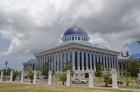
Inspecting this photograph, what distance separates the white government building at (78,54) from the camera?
338ft

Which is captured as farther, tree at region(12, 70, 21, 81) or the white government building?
the white government building

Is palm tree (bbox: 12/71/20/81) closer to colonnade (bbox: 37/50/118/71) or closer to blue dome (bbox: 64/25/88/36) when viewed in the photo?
colonnade (bbox: 37/50/118/71)

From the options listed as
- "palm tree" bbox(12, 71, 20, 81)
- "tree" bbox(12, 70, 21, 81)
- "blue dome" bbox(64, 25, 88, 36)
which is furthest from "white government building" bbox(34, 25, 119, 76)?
"palm tree" bbox(12, 71, 20, 81)

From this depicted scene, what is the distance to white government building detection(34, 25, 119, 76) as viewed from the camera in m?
103

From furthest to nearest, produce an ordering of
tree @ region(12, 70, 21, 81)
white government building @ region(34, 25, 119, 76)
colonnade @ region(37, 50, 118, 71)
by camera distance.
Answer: colonnade @ region(37, 50, 118, 71)
white government building @ region(34, 25, 119, 76)
tree @ region(12, 70, 21, 81)

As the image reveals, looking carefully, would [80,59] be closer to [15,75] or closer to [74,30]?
[74,30]

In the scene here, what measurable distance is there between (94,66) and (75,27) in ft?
71.3

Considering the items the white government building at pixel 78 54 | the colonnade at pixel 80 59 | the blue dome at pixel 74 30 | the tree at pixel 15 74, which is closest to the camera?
the tree at pixel 15 74

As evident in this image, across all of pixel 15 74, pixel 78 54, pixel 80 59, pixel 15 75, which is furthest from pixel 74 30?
pixel 15 75

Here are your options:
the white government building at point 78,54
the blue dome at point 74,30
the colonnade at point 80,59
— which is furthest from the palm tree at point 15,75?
the blue dome at point 74,30

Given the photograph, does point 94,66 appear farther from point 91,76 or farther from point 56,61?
point 91,76

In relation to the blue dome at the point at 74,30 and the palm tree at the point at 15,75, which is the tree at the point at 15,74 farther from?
the blue dome at the point at 74,30

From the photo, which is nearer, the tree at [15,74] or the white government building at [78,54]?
the tree at [15,74]

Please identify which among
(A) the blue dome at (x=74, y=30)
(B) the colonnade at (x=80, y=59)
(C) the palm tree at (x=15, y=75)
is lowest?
(C) the palm tree at (x=15, y=75)
